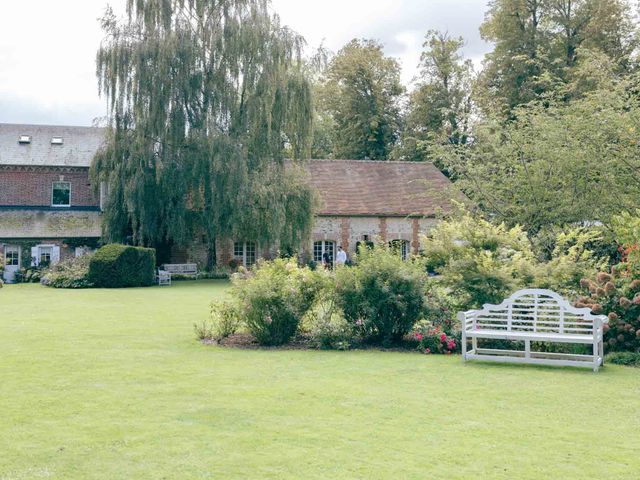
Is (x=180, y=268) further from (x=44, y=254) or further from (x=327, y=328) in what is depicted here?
(x=327, y=328)

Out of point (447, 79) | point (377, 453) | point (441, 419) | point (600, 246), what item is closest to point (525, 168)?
point (600, 246)

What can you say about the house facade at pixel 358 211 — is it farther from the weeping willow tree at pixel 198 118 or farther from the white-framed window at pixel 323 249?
the weeping willow tree at pixel 198 118

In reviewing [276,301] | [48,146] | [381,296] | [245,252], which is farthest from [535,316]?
[48,146]

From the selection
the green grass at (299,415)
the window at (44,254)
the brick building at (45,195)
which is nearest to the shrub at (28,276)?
the brick building at (45,195)

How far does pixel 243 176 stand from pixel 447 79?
894 inches

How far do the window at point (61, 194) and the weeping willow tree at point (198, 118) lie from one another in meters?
6.37

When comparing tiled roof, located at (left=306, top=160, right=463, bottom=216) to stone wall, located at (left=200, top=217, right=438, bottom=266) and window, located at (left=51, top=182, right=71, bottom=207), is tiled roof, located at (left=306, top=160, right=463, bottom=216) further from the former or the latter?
window, located at (left=51, top=182, right=71, bottom=207)

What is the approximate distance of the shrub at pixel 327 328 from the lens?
13094mm

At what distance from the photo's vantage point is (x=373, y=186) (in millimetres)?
41094

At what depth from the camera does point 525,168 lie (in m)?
21.6

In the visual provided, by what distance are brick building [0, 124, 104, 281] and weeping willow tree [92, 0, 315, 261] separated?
156 inches

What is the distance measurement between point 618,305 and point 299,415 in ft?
22.6

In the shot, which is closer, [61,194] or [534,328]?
[534,328]

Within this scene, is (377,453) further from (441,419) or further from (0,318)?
(0,318)
